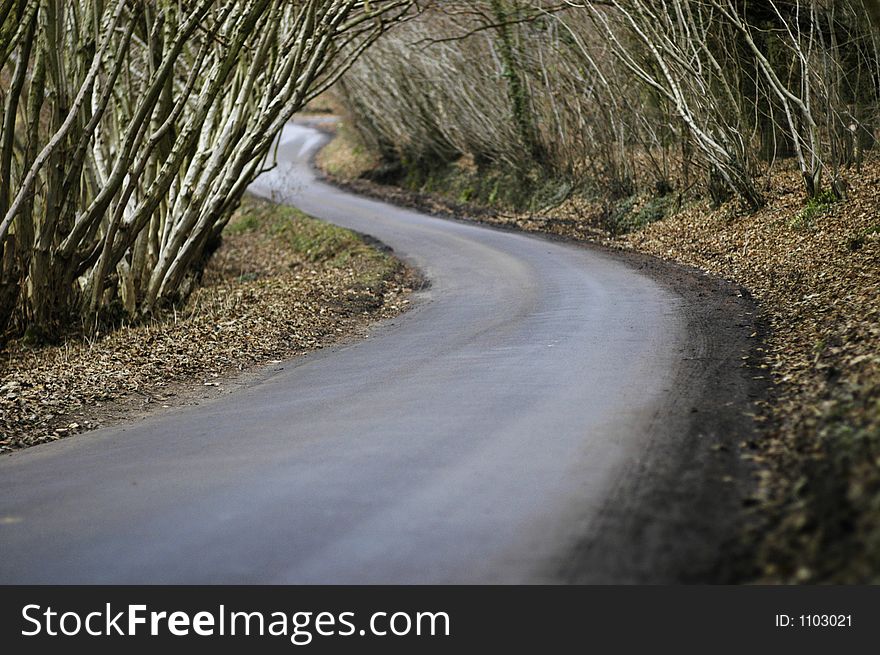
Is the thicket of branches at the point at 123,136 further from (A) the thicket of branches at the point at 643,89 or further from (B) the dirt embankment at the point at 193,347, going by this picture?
(A) the thicket of branches at the point at 643,89

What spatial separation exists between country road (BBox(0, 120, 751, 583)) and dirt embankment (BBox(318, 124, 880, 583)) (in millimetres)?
348

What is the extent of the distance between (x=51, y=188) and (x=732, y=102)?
46.1 ft

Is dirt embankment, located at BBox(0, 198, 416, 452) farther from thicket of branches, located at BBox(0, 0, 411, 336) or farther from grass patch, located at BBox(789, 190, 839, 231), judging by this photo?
grass patch, located at BBox(789, 190, 839, 231)

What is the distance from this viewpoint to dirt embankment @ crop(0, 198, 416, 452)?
971 cm

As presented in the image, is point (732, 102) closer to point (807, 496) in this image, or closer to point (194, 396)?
point (194, 396)

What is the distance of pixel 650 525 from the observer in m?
5.01

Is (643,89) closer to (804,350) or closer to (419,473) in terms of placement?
(804,350)

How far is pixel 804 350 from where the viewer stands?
8.99 m

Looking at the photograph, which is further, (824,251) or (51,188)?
(824,251)

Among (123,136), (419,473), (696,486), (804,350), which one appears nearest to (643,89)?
(123,136)

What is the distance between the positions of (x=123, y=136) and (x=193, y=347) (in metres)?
4.67

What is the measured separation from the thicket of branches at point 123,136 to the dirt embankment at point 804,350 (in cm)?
791

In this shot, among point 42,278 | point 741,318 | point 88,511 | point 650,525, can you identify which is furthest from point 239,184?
point 650,525

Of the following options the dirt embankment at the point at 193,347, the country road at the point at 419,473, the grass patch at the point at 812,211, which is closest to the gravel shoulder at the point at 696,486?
the country road at the point at 419,473
